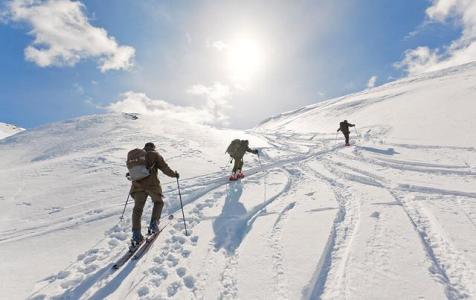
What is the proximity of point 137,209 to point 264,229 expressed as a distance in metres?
3.03

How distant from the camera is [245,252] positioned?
675 centimetres

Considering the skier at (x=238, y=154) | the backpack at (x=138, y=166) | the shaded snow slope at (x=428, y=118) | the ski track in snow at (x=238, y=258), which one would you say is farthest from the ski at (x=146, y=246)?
the shaded snow slope at (x=428, y=118)

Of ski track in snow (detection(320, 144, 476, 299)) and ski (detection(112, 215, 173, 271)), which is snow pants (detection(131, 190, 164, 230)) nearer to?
ski (detection(112, 215, 173, 271))

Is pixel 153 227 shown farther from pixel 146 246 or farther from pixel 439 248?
pixel 439 248

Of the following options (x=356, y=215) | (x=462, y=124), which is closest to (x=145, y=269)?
(x=356, y=215)

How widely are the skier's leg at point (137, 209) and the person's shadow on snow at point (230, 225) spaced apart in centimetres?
181

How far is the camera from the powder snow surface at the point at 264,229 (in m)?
5.53

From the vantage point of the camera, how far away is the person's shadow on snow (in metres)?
7.28

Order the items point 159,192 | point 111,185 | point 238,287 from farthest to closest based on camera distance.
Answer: point 111,185
point 159,192
point 238,287

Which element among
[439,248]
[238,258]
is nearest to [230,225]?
[238,258]

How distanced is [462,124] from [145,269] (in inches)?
885

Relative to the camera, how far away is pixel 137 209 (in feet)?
24.5

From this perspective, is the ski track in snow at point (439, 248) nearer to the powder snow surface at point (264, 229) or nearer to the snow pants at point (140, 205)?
the powder snow surface at point (264, 229)

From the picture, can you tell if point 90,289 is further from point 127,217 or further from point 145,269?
point 127,217
